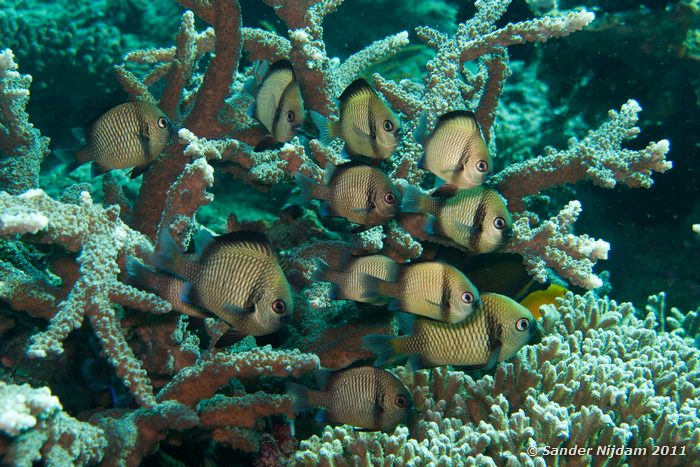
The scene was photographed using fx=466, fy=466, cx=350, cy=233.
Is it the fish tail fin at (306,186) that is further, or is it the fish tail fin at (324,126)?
the fish tail fin at (324,126)

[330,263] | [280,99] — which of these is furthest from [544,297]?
[280,99]

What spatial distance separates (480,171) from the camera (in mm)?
2791

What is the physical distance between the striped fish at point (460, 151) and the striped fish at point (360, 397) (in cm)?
124

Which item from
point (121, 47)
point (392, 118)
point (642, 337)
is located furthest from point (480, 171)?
point (121, 47)

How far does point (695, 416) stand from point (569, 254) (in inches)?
50.7

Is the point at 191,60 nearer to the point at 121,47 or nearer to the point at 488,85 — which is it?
the point at 488,85

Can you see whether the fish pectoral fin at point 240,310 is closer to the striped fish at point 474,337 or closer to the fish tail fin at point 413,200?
the striped fish at point 474,337

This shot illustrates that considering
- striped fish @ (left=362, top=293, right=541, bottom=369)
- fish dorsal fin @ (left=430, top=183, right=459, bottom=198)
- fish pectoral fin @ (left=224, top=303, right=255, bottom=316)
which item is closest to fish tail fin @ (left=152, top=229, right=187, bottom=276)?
fish pectoral fin @ (left=224, top=303, right=255, bottom=316)

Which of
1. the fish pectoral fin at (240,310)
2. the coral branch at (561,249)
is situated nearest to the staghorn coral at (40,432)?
the fish pectoral fin at (240,310)

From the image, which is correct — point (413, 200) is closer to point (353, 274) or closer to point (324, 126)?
point (353, 274)

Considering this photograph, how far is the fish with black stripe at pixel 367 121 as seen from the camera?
117 inches

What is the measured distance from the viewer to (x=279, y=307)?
2.06 meters

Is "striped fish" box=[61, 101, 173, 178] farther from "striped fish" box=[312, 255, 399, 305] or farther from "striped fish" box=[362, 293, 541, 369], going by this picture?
"striped fish" box=[362, 293, 541, 369]

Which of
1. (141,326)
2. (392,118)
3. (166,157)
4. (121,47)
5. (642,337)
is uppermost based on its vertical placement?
(121,47)
